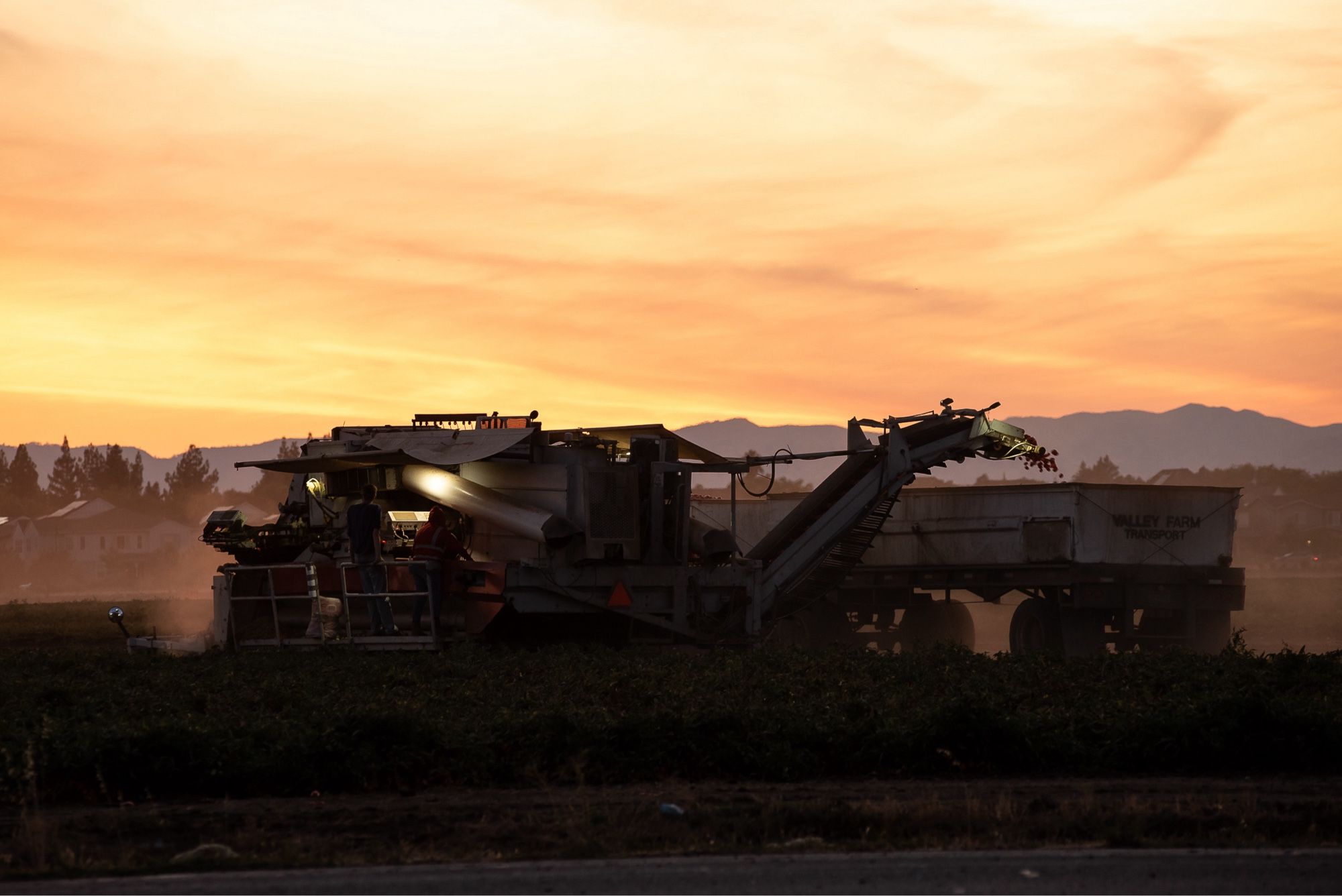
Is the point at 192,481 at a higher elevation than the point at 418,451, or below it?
higher

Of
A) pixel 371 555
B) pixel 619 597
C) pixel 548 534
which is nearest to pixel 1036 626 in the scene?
pixel 619 597

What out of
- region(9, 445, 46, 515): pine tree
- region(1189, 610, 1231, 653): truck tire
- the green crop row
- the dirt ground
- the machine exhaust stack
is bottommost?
the dirt ground

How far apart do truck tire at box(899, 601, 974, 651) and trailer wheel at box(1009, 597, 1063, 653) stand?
4.91 feet

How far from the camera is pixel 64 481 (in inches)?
5684

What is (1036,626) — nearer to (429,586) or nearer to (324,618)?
(429,586)

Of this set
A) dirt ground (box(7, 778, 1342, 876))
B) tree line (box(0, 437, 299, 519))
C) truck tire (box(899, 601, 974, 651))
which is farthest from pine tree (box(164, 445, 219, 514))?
dirt ground (box(7, 778, 1342, 876))

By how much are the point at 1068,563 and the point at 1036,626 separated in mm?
1179

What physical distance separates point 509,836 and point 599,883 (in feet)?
4.16

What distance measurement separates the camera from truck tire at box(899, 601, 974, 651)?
2483 cm

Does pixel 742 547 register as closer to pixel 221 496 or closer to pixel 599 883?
pixel 599 883

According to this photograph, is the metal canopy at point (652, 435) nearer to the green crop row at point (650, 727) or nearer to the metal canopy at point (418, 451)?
the metal canopy at point (418, 451)

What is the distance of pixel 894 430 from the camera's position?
20750 millimetres

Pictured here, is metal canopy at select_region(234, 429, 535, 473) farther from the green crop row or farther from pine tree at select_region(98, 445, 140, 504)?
pine tree at select_region(98, 445, 140, 504)

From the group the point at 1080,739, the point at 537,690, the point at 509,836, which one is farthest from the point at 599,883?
the point at 537,690
